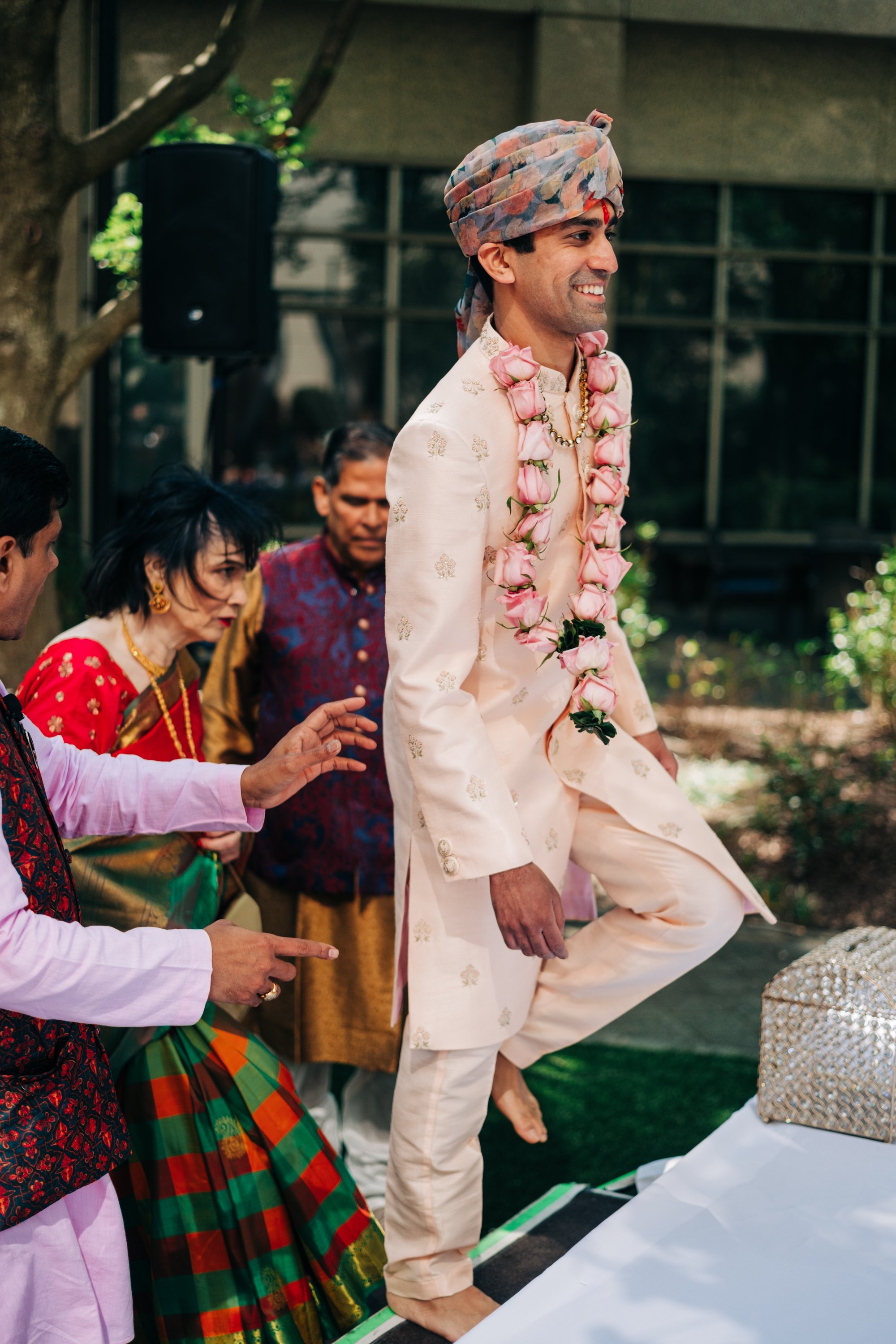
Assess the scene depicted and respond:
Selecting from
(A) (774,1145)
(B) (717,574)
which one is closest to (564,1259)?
(A) (774,1145)

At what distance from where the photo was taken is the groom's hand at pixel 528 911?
2.16 meters

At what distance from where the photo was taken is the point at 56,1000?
1623mm

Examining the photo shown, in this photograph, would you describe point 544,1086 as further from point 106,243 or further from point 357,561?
point 106,243

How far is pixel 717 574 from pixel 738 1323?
1095 centimetres

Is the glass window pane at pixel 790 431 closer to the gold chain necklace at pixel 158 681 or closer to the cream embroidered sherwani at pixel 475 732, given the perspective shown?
the cream embroidered sherwani at pixel 475 732

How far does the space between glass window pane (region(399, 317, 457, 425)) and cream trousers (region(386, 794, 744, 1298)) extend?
9.80 metres

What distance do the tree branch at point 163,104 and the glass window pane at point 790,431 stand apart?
855 centimetres

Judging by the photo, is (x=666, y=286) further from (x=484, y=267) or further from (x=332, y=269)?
(x=484, y=267)

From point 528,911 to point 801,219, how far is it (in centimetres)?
1173

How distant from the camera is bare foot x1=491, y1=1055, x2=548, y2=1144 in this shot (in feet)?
8.66

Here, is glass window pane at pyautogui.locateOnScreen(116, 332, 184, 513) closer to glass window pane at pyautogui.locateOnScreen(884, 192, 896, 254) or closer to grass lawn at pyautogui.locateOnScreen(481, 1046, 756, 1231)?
glass window pane at pyautogui.locateOnScreen(884, 192, 896, 254)

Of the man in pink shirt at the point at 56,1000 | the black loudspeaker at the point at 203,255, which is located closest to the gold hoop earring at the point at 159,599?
the man in pink shirt at the point at 56,1000

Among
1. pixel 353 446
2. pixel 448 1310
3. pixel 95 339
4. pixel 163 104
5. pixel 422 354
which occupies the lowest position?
pixel 448 1310

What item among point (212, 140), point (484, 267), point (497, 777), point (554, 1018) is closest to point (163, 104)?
point (212, 140)
